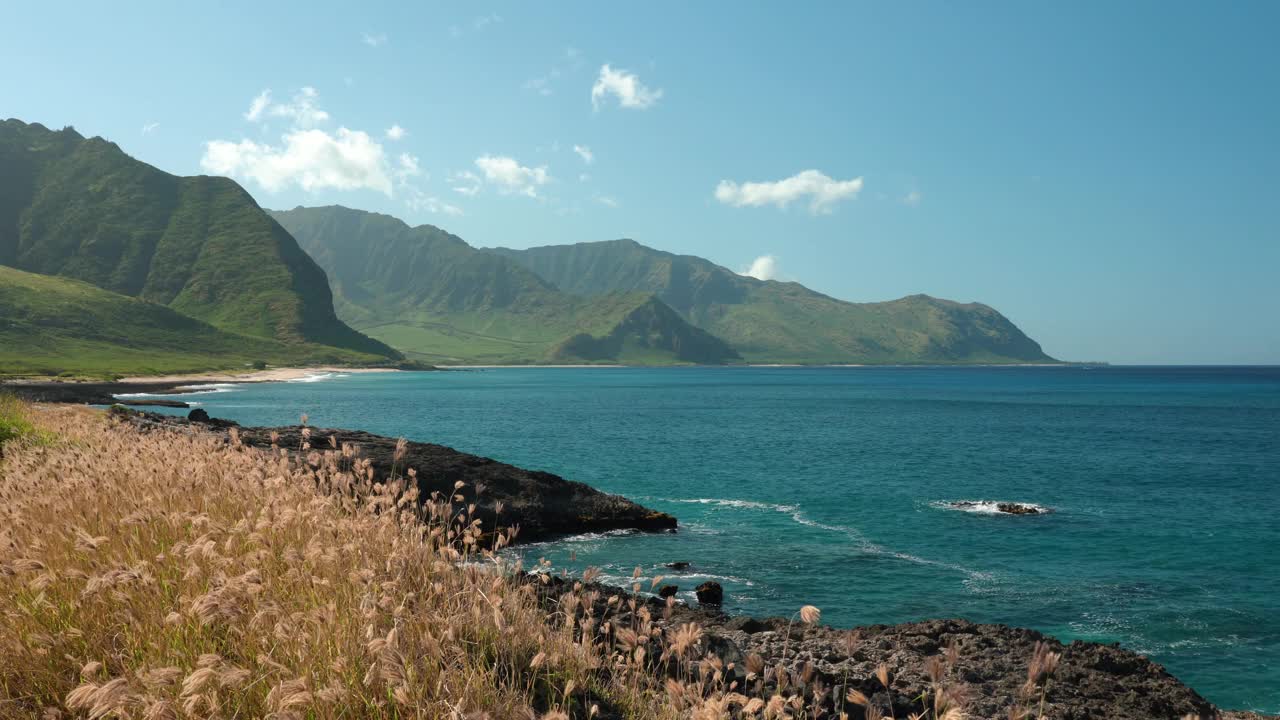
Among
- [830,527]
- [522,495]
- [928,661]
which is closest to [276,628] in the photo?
[928,661]

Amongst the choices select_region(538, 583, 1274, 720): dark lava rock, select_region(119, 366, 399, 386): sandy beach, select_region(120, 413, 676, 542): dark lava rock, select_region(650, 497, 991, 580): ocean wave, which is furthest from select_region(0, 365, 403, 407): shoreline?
select_region(538, 583, 1274, 720): dark lava rock

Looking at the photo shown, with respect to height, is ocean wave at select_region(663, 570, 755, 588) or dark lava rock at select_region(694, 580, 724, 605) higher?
dark lava rock at select_region(694, 580, 724, 605)

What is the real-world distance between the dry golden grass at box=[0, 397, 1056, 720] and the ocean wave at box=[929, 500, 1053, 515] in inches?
1234

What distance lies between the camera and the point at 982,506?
125ft

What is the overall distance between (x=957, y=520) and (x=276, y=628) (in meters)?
34.3

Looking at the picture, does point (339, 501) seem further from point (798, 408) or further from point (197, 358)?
point (197, 358)

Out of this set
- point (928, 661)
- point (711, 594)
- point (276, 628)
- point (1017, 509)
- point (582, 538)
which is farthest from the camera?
point (1017, 509)

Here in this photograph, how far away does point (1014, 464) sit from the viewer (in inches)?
2216

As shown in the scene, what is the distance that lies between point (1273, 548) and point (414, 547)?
3535 centimetres

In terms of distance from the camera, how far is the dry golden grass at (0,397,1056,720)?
439 centimetres

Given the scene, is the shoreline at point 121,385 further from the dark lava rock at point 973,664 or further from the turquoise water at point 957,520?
the dark lava rock at point 973,664

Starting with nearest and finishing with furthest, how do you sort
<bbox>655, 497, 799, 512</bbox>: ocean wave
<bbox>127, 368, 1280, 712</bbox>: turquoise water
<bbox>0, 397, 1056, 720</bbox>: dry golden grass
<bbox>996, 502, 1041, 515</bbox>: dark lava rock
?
<bbox>0, 397, 1056, 720</bbox>: dry golden grass < <bbox>127, 368, 1280, 712</bbox>: turquoise water < <bbox>996, 502, 1041, 515</bbox>: dark lava rock < <bbox>655, 497, 799, 512</bbox>: ocean wave

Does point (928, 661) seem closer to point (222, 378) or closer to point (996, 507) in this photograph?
point (996, 507)

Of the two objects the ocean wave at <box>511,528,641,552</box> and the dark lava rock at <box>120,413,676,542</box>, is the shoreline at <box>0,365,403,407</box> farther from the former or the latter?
the ocean wave at <box>511,528,641,552</box>
